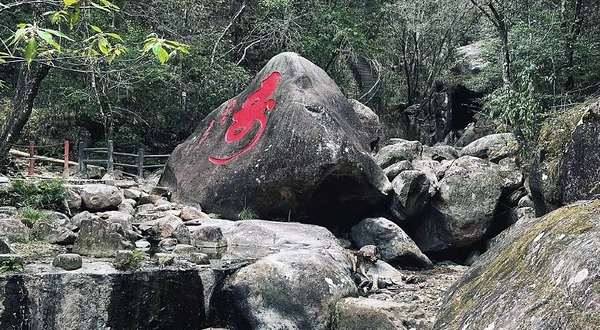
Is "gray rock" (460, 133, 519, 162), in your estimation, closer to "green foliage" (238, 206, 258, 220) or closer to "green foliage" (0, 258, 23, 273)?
"green foliage" (238, 206, 258, 220)

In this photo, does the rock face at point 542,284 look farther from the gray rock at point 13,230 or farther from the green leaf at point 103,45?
the gray rock at point 13,230

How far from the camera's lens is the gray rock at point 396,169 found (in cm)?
1273

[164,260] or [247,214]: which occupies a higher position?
[247,214]

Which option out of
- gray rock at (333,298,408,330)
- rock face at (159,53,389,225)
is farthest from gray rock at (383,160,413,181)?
gray rock at (333,298,408,330)

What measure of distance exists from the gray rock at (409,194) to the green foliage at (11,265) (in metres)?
7.39

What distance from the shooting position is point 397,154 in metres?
14.0

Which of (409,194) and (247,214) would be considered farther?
(409,194)

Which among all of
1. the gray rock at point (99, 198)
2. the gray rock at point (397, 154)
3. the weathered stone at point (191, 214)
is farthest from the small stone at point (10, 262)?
the gray rock at point (397, 154)

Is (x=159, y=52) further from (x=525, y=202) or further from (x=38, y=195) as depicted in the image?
(x=525, y=202)

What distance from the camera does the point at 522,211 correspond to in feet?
36.5

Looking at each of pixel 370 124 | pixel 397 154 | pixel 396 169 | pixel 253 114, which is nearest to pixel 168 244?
pixel 253 114

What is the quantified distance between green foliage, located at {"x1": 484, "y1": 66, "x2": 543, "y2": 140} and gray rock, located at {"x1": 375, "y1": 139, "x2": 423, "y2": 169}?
3495mm

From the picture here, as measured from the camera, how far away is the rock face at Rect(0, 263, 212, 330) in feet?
19.3

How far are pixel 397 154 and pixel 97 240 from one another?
8608 mm
